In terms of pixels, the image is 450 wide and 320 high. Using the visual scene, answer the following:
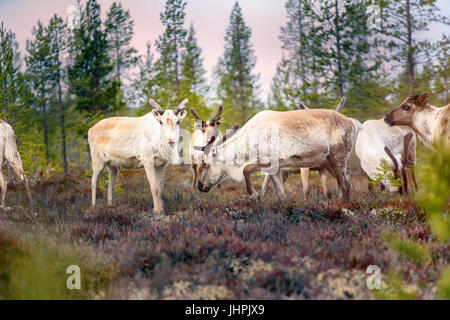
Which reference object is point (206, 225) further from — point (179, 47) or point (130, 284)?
point (179, 47)

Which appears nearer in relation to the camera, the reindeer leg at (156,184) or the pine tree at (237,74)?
the reindeer leg at (156,184)

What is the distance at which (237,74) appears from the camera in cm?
2767

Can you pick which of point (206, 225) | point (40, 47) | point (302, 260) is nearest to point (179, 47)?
point (40, 47)

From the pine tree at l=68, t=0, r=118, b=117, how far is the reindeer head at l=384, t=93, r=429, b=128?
12.6 metres

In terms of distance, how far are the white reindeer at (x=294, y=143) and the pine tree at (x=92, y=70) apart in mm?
10971

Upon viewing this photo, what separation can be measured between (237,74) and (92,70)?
12.2m

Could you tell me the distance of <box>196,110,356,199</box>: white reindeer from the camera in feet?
24.6

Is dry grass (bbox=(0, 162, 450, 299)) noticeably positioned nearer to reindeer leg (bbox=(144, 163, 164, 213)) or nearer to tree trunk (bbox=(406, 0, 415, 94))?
reindeer leg (bbox=(144, 163, 164, 213))

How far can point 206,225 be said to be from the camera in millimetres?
5160

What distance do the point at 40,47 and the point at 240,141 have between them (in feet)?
60.9

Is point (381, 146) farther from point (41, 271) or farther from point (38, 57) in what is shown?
point (38, 57)

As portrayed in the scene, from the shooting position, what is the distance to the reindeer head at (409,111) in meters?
7.68

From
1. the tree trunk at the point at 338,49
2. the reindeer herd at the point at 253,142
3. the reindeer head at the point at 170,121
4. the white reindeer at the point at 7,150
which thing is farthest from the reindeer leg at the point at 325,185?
the tree trunk at the point at 338,49

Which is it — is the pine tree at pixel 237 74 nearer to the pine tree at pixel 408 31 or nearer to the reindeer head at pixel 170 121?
the pine tree at pixel 408 31
